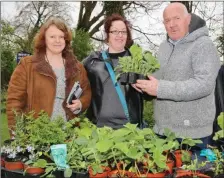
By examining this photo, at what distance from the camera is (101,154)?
1.41 m

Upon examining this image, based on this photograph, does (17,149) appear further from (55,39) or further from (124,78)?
(55,39)

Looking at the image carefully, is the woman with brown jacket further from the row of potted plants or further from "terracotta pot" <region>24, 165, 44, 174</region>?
"terracotta pot" <region>24, 165, 44, 174</region>

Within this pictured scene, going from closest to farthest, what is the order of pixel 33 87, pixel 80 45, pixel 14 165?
pixel 14 165
pixel 33 87
pixel 80 45

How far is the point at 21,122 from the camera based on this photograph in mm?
1673

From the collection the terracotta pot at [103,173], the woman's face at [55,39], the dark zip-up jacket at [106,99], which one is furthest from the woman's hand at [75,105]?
the terracotta pot at [103,173]

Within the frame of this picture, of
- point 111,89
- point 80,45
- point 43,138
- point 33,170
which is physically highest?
point 80,45

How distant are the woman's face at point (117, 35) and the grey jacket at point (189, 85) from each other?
1.22ft

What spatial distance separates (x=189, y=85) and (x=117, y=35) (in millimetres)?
783

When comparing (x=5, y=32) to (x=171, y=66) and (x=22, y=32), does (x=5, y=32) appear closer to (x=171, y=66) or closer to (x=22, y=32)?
(x=22, y=32)

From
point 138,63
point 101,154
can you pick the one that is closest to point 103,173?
point 101,154

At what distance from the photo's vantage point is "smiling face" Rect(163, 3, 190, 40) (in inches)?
80.6

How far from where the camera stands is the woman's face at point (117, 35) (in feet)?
7.95

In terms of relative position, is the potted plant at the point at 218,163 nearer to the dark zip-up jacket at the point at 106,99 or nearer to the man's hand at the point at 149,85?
the man's hand at the point at 149,85

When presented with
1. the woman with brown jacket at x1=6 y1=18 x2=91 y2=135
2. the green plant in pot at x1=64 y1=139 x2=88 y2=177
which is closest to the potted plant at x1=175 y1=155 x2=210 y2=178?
the green plant in pot at x1=64 y1=139 x2=88 y2=177
